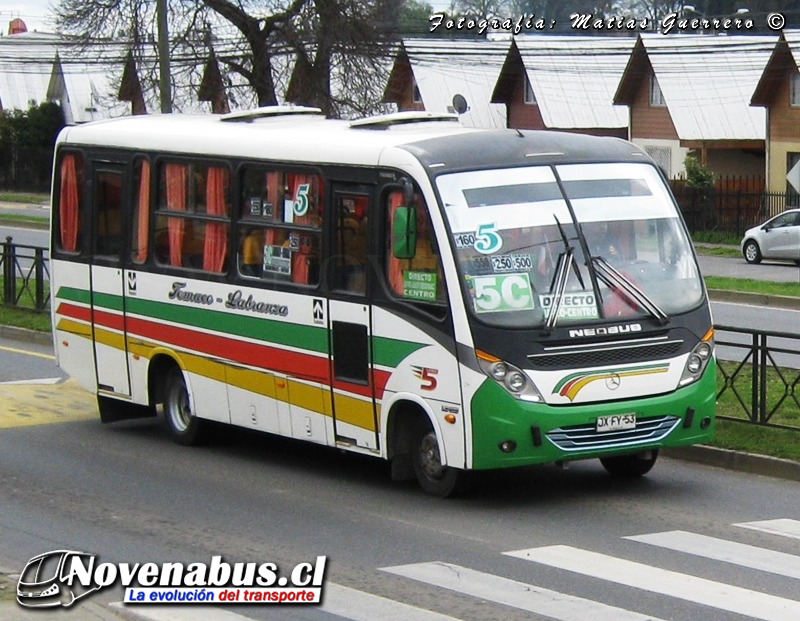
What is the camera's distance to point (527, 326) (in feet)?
34.6

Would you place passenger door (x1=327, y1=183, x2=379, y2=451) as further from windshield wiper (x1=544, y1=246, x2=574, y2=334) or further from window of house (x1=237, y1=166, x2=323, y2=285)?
windshield wiper (x1=544, y1=246, x2=574, y2=334)

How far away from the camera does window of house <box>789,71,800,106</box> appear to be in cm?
5219

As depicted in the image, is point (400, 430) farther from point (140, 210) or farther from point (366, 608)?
point (140, 210)

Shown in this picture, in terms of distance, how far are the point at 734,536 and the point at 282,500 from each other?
11.0ft

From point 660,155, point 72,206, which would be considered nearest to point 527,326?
point 72,206

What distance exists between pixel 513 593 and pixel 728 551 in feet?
5.71

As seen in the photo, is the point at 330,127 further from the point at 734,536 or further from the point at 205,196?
the point at 734,536

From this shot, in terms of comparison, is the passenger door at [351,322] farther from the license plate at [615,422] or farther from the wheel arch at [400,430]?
the license plate at [615,422]

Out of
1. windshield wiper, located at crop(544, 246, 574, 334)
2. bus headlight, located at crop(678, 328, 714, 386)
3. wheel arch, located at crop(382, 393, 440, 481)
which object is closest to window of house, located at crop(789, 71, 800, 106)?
bus headlight, located at crop(678, 328, 714, 386)

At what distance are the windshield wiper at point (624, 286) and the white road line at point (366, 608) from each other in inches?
137

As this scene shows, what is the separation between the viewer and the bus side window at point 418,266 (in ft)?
35.4

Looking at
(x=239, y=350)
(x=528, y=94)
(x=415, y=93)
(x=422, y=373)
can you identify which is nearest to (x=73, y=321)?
(x=239, y=350)

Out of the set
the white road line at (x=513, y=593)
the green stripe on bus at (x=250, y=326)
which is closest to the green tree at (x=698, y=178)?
the green stripe on bus at (x=250, y=326)

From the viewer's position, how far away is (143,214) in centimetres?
1399
